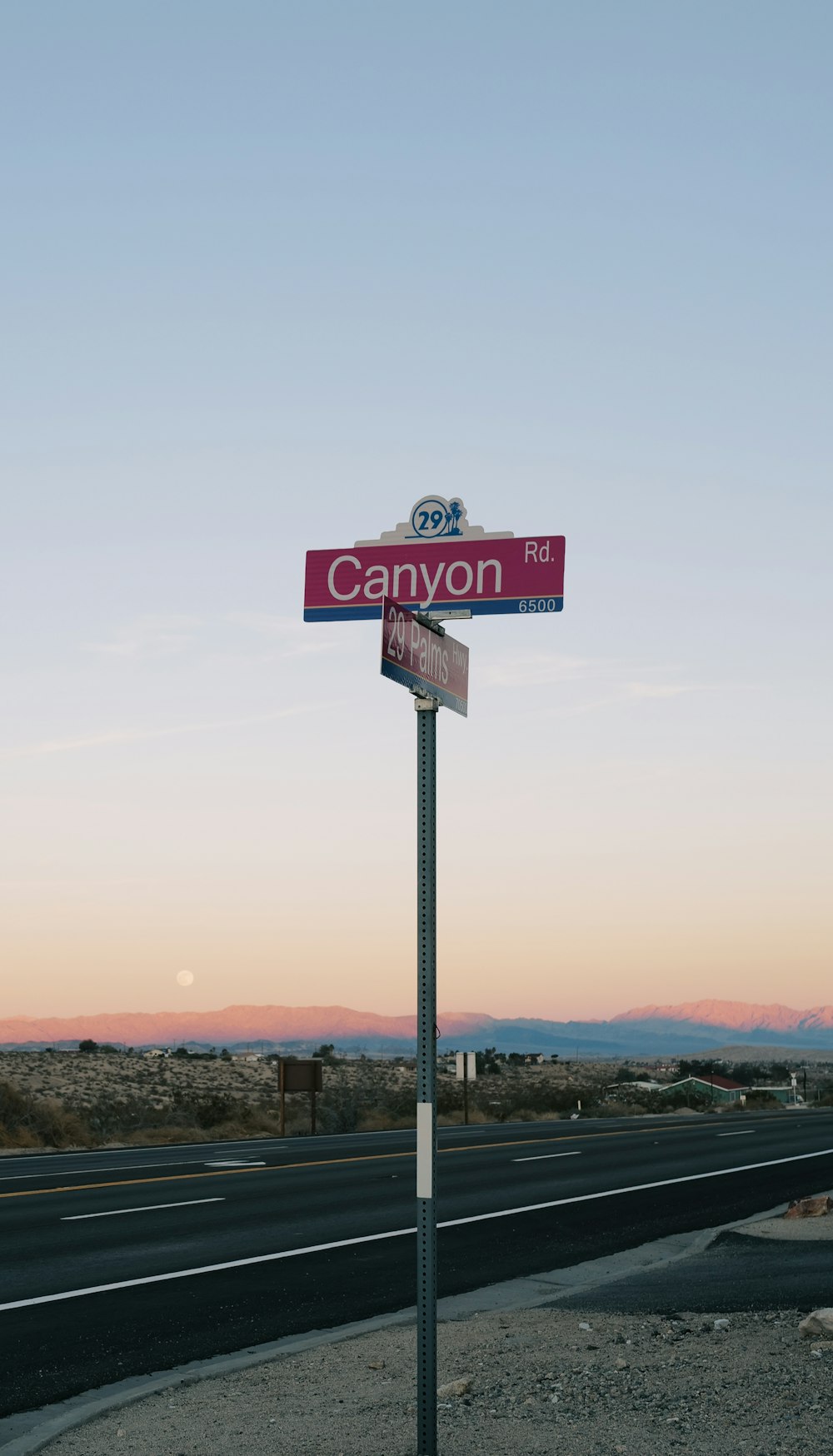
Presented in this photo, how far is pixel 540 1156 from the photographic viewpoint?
78.1 feet

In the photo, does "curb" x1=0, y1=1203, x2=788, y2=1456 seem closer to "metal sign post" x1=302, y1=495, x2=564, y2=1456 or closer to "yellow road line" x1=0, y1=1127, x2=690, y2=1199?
"metal sign post" x1=302, y1=495, x2=564, y2=1456

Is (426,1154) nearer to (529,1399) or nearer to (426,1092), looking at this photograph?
(426,1092)

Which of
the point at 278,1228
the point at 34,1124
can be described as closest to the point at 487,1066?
the point at 34,1124

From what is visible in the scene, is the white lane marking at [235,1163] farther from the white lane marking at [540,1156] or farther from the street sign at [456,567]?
the street sign at [456,567]

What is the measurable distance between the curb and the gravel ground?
0.13 meters

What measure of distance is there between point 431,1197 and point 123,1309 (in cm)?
555

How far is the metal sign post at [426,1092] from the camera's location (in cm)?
563

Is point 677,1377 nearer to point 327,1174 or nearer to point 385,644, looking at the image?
point 385,644

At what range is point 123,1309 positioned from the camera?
10219mm

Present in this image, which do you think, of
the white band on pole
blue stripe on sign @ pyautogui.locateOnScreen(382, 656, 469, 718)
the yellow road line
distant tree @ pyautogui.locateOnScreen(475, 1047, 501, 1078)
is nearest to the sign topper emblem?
blue stripe on sign @ pyautogui.locateOnScreen(382, 656, 469, 718)

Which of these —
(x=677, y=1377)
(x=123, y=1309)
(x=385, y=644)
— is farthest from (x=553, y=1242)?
(x=385, y=644)

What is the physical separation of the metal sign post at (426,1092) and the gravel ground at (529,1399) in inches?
24.5

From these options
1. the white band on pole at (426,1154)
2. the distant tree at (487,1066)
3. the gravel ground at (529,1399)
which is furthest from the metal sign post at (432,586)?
the distant tree at (487,1066)

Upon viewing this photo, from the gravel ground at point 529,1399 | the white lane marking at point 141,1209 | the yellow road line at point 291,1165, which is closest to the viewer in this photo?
the gravel ground at point 529,1399
